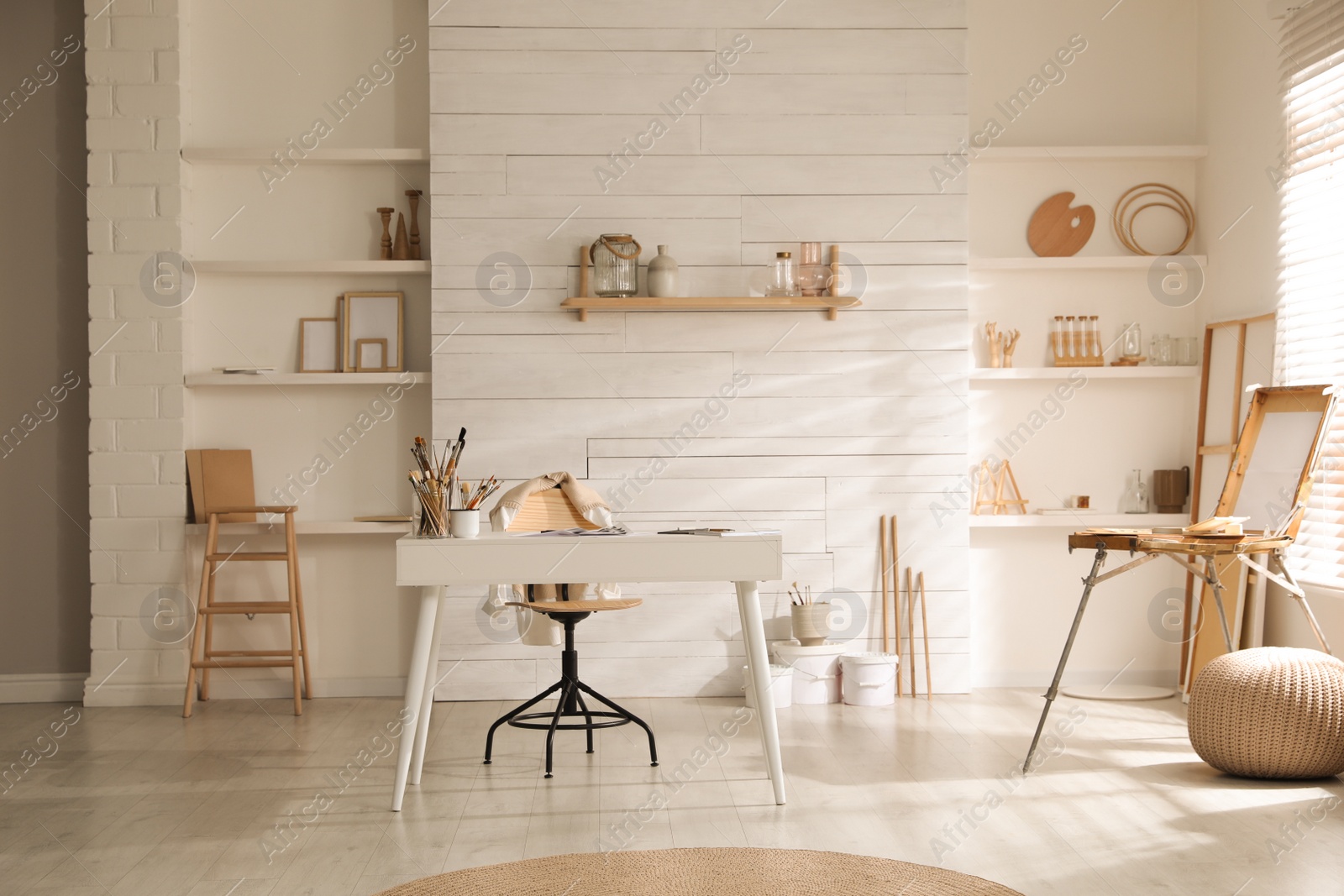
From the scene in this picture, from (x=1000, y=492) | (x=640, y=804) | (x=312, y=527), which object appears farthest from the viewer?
(x=1000, y=492)

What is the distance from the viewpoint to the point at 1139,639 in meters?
5.12

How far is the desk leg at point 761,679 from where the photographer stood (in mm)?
3289

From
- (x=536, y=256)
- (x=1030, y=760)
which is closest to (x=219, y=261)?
(x=536, y=256)

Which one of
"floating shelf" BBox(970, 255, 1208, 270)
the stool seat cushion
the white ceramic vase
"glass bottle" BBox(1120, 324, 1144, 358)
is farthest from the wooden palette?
the stool seat cushion

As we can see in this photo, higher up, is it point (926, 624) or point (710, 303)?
point (710, 303)

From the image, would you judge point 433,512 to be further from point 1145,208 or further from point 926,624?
point 1145,208

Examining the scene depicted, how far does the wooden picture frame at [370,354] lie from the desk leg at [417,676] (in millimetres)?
2004

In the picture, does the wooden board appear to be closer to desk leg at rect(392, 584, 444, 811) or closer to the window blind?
desk leg at rect(392, 584, 444, 811)

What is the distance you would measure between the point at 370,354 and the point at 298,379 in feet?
Answer: 1.09

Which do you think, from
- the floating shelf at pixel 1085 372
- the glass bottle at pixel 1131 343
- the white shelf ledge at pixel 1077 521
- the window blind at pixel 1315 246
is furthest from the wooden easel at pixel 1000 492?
the window blind at pixel 1315 246

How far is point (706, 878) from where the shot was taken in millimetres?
2705

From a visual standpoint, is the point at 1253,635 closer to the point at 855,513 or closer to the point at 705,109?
the point at 855,513

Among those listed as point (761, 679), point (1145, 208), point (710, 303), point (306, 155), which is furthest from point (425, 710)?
point (1145, 208)

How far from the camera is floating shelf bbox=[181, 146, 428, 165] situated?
489cm
